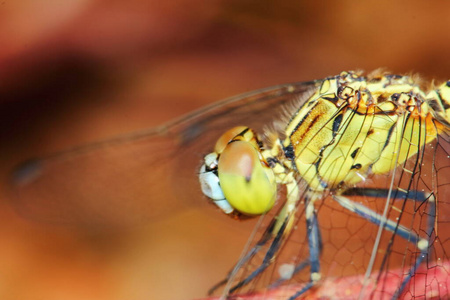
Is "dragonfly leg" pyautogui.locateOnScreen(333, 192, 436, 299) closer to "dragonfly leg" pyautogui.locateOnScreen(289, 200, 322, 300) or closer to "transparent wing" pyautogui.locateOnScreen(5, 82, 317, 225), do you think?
"dragonfly leg" pyautogui.locateOnScreen(289, 200, 322, 300)

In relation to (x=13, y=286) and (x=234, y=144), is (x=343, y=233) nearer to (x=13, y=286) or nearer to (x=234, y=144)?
(x=234, y=144)

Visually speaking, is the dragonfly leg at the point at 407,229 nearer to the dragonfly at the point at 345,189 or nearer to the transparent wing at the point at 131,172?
the dragonfly at the point at 345,189

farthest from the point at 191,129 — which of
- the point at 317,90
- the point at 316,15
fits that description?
the point at 316,15

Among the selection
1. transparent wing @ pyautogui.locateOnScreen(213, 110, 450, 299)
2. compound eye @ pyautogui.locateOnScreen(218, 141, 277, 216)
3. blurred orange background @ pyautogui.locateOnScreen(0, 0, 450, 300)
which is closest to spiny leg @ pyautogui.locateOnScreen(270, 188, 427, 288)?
transparent wing @ pyautogui.locateOnScreen(213, 110, 450, 299)

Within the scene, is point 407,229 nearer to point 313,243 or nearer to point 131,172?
point 313,243

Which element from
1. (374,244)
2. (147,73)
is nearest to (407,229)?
(374,244)
